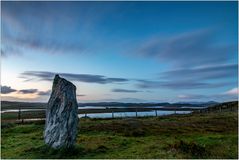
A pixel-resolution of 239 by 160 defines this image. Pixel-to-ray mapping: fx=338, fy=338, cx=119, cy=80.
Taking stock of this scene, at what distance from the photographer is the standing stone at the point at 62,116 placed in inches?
765

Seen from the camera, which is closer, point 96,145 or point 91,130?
point 96,145

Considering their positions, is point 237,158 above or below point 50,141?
below

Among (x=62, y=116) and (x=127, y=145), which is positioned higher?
(x=62, y=116)

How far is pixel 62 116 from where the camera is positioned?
19844 mm

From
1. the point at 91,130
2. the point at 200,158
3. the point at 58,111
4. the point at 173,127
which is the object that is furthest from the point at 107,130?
the point at 200,158

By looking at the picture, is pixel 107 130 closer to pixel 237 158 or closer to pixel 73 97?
pixel 73 97

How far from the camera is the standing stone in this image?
19.4 meters

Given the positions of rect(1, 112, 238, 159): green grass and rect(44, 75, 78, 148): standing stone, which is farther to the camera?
rect(44, 75, 78, 148): standing stone

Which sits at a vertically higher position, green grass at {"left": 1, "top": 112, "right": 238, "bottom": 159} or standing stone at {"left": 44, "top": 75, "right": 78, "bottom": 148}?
standing stone at {"left": 44, "top": 75, "right": 78, "bottom": 148}

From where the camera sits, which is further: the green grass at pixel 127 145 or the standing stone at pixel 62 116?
the standing stone at pixel 62 116

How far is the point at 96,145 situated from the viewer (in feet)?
67.9

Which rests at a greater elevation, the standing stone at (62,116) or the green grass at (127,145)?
the standing stone at (62,116)

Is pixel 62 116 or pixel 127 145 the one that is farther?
pixel 127 145

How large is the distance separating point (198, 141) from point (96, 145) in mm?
7229
